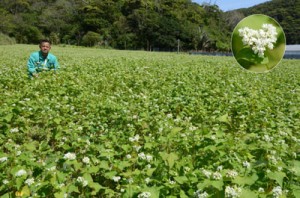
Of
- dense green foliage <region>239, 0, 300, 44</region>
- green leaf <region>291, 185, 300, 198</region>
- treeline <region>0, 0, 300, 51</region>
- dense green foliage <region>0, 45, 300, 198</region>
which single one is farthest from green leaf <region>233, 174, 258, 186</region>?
dense green foliage <region>239, 0, 300, 44</region>

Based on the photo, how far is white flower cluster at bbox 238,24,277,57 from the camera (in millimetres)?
3619

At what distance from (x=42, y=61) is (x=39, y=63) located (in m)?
0.19

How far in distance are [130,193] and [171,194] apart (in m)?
0.35

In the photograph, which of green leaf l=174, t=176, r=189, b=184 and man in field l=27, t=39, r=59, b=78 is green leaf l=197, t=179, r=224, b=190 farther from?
man in field l=27, t=39, r=59, b=78

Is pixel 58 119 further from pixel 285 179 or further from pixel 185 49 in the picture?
pixel 185 49

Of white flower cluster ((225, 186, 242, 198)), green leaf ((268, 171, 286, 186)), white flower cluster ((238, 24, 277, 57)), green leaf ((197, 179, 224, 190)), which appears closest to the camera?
white flower cluster ((225, 186, 242, 198))

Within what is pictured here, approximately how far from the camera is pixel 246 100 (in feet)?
20.1

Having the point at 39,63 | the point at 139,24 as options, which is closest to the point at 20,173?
the point at 39,63

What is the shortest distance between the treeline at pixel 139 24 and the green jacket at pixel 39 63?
53795 millimetres

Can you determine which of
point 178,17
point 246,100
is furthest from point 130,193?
point 178,17

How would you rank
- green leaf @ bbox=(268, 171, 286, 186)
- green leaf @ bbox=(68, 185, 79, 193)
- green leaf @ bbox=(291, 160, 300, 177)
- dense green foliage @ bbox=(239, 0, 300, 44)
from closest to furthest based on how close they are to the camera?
green leaf @ bbox=(268, 171, 286, 186) → green leaf @ bbox=(291, 160, 300, 177) → green leaf @ bbox=(68, 185, 79, 193) → dense green foliage @ bbox=(239, 0, 300, 44)

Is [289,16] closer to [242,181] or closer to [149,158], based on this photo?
[149,158]

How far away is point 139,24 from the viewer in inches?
2564

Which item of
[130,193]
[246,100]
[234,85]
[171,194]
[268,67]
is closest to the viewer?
[130,193]
